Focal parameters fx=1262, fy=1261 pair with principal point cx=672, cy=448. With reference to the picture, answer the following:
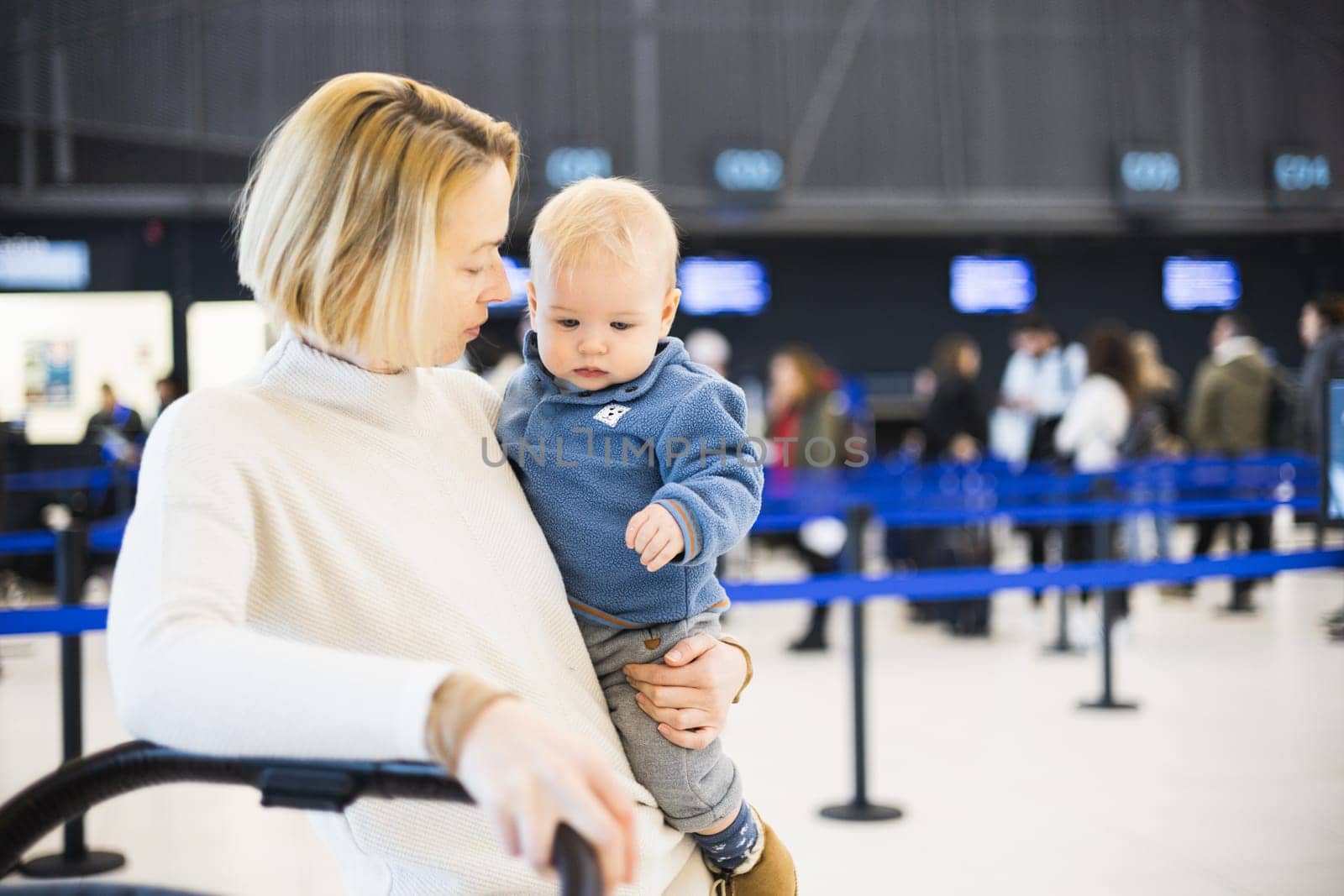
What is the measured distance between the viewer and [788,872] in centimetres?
161

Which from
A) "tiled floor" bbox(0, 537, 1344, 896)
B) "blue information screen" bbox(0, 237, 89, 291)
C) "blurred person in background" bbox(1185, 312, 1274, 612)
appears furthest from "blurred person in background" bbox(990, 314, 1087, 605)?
"blue information screen" bbox(0, 237, 89, 291)

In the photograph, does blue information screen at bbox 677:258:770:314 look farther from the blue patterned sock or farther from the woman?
the woman

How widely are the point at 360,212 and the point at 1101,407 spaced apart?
7351 mm

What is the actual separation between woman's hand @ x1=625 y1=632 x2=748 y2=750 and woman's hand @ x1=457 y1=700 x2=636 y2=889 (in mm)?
567

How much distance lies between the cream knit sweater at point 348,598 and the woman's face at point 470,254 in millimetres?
80

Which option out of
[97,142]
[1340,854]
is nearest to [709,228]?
[97,142]

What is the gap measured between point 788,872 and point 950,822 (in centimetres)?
295

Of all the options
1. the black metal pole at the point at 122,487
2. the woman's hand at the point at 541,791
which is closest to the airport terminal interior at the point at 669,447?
the woman's hand at the point at 541,791

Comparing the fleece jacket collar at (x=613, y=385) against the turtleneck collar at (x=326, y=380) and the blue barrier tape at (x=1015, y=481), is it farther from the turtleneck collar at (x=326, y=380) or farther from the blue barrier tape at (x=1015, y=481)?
the blue barrier tape at (x=1015, y=481)

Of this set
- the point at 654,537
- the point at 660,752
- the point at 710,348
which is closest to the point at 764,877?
the point at 660,752

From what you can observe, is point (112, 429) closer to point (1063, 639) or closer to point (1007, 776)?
point (1063, 639)

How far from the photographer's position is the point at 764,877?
1.56 metres

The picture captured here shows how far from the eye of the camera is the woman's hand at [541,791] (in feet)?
2.54

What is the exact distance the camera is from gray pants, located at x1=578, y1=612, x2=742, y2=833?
138 centimetres
